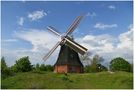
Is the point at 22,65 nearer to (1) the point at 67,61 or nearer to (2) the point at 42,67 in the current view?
(2) the point at 42,67

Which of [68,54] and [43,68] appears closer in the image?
[68,54]

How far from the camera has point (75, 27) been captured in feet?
174

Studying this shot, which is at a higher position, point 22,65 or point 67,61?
point 67,61

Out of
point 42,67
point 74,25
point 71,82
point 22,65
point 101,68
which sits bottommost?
point 71,82

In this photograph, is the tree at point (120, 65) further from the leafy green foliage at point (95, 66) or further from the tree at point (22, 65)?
the tree at point (22, 65)

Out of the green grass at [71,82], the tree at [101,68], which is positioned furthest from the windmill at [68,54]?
the tree at [101,68]

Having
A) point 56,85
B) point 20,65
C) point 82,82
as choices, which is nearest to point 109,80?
point 82,82

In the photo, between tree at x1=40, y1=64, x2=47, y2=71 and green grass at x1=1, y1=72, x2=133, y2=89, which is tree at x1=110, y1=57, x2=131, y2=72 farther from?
green grass at x1=1, y1=72, x2=133, y2=89

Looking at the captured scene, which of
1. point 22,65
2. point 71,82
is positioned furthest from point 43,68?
point 71,82

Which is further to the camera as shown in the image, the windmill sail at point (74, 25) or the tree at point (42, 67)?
the tree at point (42, 67)

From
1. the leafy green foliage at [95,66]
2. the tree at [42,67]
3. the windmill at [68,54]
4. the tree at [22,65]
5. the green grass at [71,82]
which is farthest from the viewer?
the leafy green foliage at [95,66]

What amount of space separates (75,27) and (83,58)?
15699 millimetres

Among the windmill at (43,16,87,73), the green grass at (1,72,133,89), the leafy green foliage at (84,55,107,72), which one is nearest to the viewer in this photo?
the green grass at (1,72,133,89)

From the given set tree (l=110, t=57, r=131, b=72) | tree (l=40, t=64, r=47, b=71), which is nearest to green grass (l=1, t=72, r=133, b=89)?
tree (l=110, t=57, r=131, b=72)
